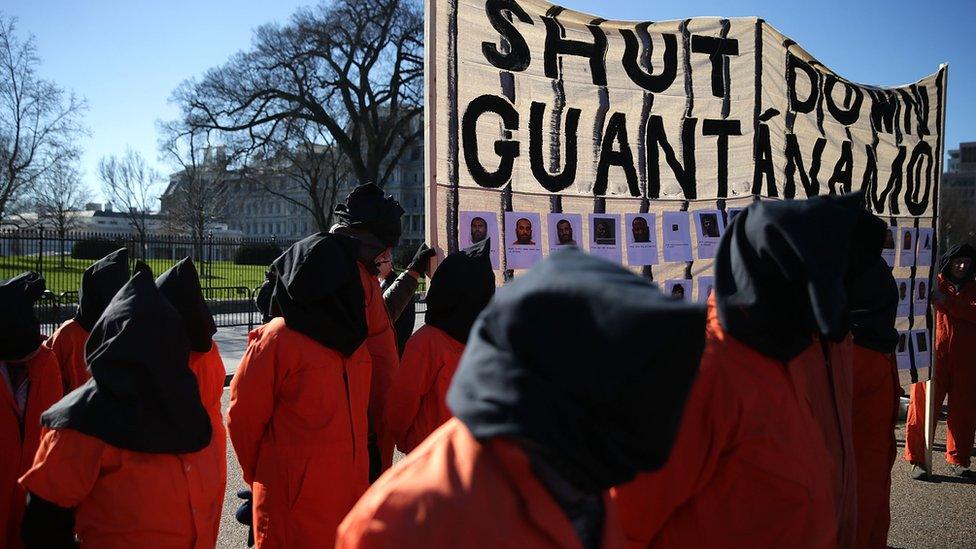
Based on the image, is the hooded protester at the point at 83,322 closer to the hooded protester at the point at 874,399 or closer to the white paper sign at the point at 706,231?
the white paper sign at the point at 706,231

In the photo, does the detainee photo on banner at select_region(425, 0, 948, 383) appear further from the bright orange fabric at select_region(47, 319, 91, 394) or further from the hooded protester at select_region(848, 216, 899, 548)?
the bright orange fabric at select_region(47, 319, 91, 394)

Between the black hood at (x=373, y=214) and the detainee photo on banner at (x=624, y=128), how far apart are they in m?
0.56

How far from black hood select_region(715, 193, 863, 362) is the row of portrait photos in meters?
1.91

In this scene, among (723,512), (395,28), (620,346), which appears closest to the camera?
(620,346)

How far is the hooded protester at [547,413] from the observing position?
4.00ft

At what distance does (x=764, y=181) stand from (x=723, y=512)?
12.4ft

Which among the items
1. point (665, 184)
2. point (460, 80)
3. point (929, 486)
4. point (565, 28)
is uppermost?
point (565, 28)

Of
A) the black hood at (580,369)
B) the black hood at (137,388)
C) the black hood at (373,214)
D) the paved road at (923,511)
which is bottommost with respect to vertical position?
the paved road at (923,511)

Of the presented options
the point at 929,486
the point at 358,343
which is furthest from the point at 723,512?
the point at 929,486

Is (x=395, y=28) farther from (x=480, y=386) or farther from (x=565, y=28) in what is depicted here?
(x=480, y=386)

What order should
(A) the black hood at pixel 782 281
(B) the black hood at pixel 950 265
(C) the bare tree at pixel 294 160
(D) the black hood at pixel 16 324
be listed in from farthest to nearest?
(C) the bare tree at pixel 294 160
(B) the black hood at pixel 950 265
(D) the black hood at pixel 16 324
(A) the black hood at pixel 782 281

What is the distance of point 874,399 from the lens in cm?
391

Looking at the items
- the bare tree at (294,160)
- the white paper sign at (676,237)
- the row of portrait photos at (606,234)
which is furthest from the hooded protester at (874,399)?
the bare tree at (294,160)

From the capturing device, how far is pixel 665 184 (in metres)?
4.96
